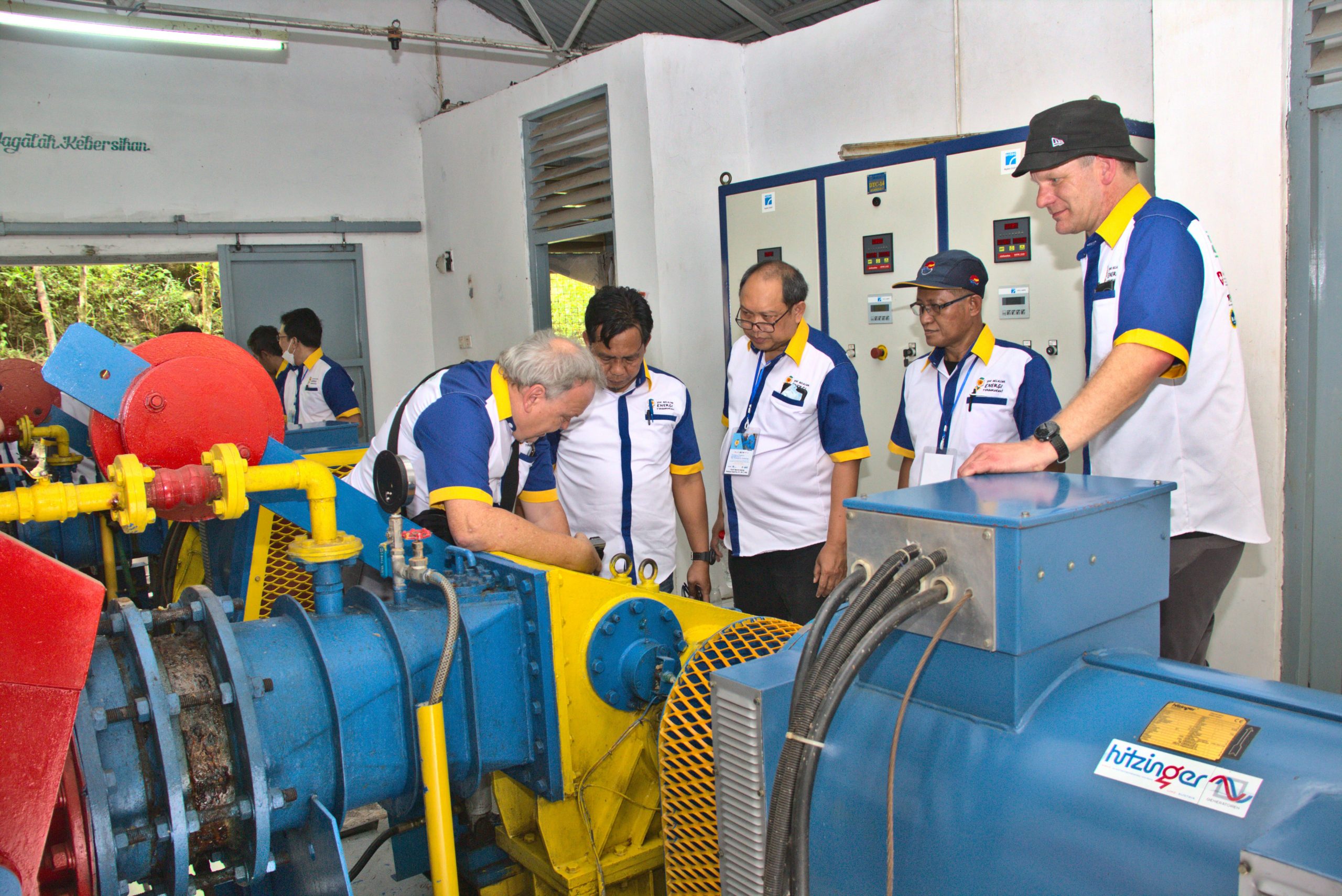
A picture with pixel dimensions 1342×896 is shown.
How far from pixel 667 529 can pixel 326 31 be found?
5.09 m

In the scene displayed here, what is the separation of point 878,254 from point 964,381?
1.24 m

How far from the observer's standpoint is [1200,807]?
2.66 feet

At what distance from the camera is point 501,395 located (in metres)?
1.97

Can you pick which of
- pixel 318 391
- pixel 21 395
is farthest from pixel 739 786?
pixel 318 391

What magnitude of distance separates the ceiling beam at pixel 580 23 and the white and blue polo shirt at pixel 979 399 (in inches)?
179

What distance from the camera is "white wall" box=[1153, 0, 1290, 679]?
2.49m

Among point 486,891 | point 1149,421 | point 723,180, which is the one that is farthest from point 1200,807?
point 723,180

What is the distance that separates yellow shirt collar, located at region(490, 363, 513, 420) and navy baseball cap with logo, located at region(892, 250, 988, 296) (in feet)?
3.67

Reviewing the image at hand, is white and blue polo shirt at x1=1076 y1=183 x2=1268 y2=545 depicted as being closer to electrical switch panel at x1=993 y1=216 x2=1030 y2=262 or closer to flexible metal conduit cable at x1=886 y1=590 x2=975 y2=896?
flexible metal conduit cable at x1=886 y1=590 x2=975 y2=896

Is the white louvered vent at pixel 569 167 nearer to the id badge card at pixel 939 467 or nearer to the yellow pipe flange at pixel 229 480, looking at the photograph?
the id badge card at pixel 939 467

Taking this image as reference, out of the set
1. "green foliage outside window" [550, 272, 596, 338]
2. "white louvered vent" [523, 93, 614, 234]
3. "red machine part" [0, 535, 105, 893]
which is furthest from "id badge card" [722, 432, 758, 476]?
"green foliage outside window" [550, 272, 596, 338]

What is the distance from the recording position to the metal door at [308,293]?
20.3 feet

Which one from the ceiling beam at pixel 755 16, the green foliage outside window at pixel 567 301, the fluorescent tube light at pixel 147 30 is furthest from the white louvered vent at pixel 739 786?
the ceiling beam at pixel 755 16

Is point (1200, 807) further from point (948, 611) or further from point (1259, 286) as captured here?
point (1259, 286)
